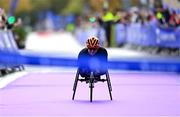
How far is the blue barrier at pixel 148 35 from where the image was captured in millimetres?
23959

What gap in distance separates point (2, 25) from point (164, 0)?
7.28 m

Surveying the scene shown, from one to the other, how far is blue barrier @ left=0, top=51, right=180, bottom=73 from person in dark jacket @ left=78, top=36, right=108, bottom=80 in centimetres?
785

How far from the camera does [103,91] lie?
14.0 metres

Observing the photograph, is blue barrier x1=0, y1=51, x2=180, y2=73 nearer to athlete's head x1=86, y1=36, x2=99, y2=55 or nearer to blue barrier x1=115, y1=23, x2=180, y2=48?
blue barrier x1=115, y1=23, x2=180, y2=48

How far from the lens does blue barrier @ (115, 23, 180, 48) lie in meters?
24.0

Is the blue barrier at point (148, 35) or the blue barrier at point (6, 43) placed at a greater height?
the blue barrier at point (6, 43)

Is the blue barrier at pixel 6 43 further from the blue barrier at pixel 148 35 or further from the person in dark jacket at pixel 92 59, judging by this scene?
the person in dark jacket at pixel 92 59

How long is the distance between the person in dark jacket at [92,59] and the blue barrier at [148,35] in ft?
38.2

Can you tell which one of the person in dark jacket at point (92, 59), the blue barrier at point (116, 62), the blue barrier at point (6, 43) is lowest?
the blue barrier at point (116, 62)

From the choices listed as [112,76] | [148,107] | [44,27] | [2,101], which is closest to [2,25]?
[112,76]

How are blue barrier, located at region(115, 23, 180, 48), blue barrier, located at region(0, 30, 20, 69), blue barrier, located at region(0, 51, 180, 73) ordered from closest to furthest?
blue barrier, located at region(0, 51, 180, 73) < blue barrier, located at region(0, 30, 20, 69) < blue barrier, located at region(115, 23, 180, 48)

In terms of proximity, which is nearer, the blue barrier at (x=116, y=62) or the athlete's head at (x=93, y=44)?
the athlete's head at (x=93, y=44)

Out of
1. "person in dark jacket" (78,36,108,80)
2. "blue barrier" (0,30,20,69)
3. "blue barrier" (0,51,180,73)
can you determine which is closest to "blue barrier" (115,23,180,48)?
"blue barrier" (0,51,180,73)

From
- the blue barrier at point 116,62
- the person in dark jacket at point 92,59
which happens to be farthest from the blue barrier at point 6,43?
the person in dark jacket at point 92,59
